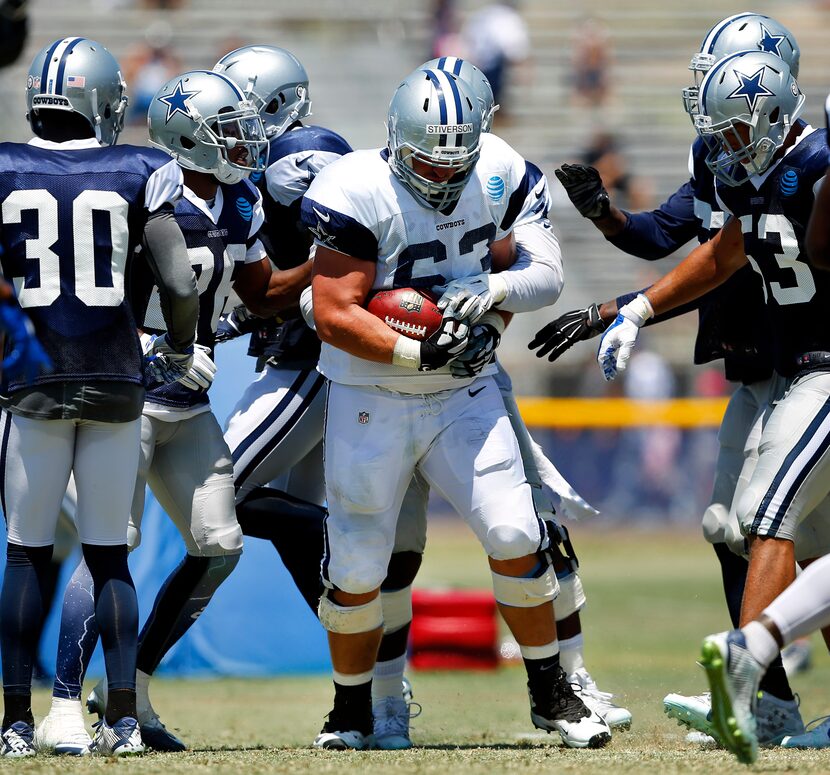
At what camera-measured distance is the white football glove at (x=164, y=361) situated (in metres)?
4.64

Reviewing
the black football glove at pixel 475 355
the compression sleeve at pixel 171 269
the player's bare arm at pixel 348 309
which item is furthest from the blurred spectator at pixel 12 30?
the black football glove at pixel 475 355

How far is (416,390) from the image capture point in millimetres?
4684

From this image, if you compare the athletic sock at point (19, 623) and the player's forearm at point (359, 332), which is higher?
the player's forearm at point (359, 332)

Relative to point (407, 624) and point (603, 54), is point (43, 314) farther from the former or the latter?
point (603, 54)

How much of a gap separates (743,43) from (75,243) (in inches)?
106

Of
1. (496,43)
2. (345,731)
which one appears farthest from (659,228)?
(496,43)

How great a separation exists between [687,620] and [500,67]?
9.30m

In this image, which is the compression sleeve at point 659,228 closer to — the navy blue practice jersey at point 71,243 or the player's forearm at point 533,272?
the player's forearm at point 533,272

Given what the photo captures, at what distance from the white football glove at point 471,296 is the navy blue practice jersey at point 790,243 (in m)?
0.85

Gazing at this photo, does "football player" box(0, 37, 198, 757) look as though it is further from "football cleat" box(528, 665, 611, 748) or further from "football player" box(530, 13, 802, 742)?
"football player" box(530, 13, 802, 742)

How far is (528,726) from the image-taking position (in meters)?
5.68

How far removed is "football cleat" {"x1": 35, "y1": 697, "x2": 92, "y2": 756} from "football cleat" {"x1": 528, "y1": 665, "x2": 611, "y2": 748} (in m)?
1.49

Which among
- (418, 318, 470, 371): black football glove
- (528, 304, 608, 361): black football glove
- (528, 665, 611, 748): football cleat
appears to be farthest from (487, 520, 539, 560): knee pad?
(528, 304, 608, 361): black football glove

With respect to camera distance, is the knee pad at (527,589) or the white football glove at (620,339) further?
the white football glove at (620,339)
